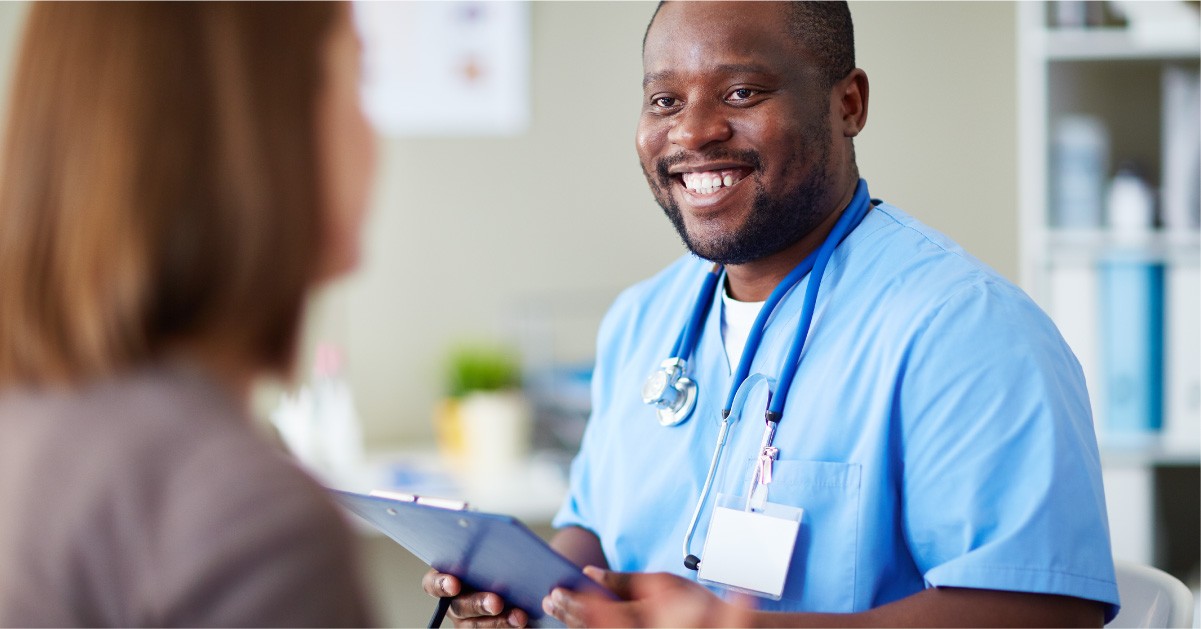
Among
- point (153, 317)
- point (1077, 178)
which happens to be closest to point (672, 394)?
point (153, 317)

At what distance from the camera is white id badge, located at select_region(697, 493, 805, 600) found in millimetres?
1100

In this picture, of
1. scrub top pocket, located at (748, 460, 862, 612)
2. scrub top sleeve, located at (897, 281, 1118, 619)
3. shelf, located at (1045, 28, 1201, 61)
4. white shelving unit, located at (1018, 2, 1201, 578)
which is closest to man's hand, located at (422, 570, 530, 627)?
scrub top pocket, located at (748, 460, 862, 612)

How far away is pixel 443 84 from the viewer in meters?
2.93

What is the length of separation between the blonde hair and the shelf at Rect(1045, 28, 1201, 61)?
2.14m

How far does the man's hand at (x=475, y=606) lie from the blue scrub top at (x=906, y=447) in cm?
17

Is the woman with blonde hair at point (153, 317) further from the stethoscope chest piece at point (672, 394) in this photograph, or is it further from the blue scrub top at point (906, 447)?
the stethoscope chest piece at point (672, 394)

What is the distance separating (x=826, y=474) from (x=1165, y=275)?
1534 millimetres

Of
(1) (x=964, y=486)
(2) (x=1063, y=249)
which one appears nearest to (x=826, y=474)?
(1) (x=964, y=486)

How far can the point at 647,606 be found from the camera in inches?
39.5

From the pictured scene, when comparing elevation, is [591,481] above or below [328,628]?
below

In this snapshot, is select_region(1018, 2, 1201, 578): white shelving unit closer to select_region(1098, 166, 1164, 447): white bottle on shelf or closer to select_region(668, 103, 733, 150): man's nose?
select_region(1098, 166, 1164, 447): white bottle on shelf

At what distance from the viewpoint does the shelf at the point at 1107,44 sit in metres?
2.34

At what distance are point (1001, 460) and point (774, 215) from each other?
42 centimetres

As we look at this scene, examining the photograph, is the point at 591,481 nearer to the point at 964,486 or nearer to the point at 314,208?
the point at 964,486
